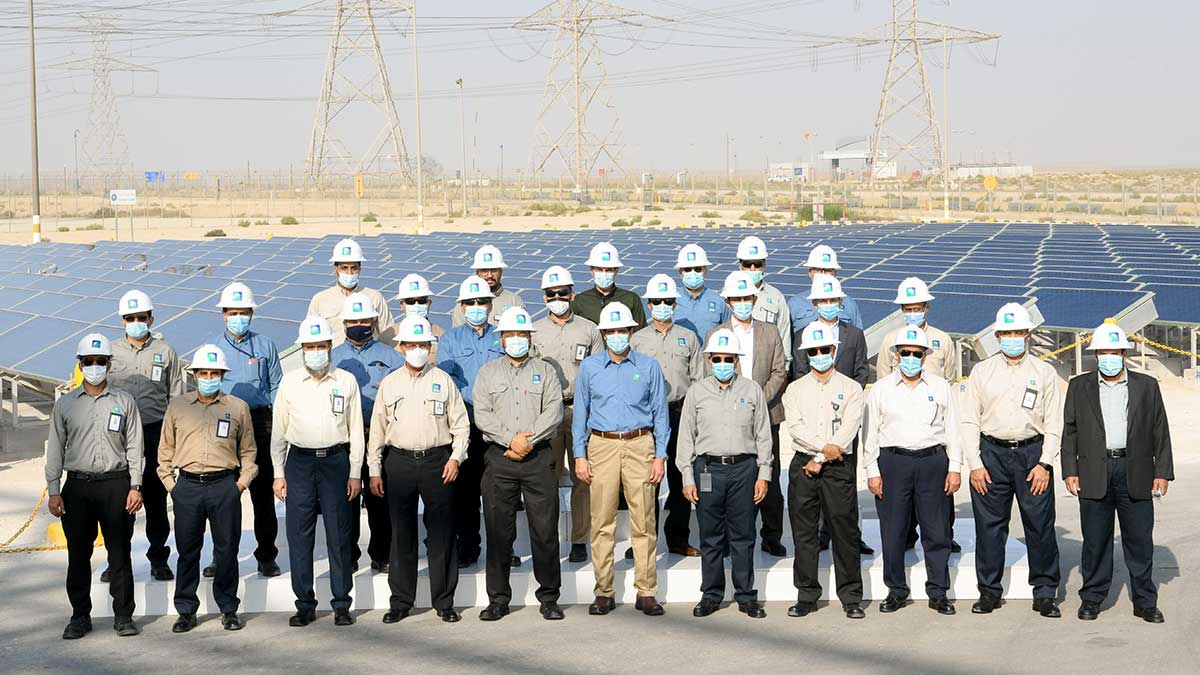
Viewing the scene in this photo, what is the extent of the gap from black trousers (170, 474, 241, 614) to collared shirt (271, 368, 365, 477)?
37 cm

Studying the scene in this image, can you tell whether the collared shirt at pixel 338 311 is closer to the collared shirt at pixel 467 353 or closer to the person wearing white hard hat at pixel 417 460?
the collared shirt at pixel 467 353

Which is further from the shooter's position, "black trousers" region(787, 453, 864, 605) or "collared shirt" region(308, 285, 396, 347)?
"collared shirt" region(308, 285, 396, 347)

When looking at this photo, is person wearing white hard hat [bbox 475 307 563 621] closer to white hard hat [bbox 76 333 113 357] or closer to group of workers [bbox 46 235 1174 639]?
group of workers [bbox 46 235 1174 639]

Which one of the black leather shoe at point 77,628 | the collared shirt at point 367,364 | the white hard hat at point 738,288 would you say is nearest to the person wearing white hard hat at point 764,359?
the white hard hat at point 738,288

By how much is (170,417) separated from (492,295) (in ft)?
7.97

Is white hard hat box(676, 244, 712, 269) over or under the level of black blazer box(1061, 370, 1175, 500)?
over

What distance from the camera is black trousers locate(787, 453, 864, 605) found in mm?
9461

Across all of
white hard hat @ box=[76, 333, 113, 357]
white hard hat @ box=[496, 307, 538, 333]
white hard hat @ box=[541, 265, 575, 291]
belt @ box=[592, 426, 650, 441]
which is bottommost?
belt @ box=[592, 426, 650, 441]

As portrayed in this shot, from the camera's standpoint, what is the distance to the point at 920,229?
42.6 meters

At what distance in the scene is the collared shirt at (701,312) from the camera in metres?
11.2

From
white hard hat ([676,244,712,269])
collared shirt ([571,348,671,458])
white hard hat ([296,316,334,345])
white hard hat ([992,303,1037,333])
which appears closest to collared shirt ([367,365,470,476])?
white hard hat ([296,316,334,345])

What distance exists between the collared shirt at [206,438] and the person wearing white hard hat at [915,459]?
393 cm

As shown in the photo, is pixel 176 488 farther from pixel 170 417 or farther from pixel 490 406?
pixel 490 406

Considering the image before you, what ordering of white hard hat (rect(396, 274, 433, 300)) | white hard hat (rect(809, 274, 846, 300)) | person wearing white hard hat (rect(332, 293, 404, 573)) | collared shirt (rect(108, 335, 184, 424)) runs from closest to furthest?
person wearing white hard hat (rect(332, 293, 404, 573)), collared shirt (rect(108, 335, 184, 424)), white hard hat (rect(809, 274, 846, 300)), white hard hat (rect(396, 274, 433, 300))
